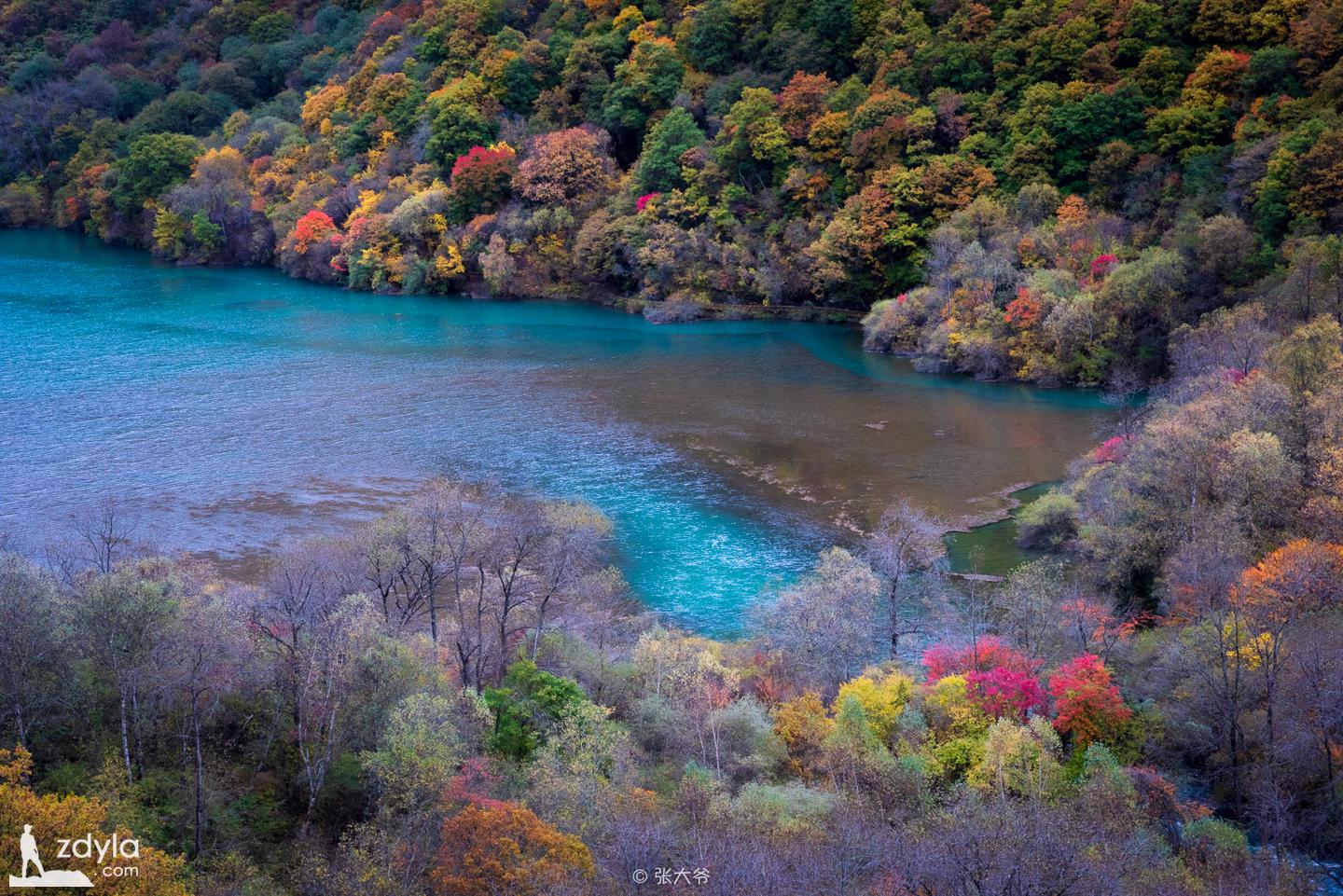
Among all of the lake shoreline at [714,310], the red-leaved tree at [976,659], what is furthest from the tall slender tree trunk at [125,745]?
the lake shoreline at [714,310]

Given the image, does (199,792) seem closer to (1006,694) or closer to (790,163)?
(1006,694)

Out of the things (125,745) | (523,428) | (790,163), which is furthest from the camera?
(790,163)

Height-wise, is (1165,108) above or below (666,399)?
above

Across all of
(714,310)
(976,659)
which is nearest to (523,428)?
(714,310)

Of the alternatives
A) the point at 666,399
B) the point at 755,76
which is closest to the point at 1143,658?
the point at 666,399

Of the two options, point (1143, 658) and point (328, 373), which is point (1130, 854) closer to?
point (1143, 658)

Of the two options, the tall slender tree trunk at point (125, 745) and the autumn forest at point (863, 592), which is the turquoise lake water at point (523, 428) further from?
the tall slender tree trunk at point (125, 745)

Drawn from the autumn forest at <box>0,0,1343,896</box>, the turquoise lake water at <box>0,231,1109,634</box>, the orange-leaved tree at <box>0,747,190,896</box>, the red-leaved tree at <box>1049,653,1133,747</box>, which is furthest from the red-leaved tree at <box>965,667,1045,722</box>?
the orange-leaved tree at <box>0,747,190,896</box>
